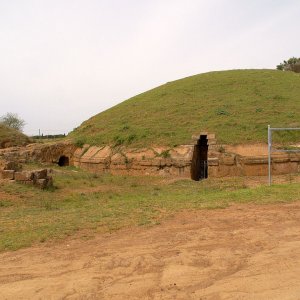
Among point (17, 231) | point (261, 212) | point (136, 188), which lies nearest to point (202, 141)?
point (136, 188)

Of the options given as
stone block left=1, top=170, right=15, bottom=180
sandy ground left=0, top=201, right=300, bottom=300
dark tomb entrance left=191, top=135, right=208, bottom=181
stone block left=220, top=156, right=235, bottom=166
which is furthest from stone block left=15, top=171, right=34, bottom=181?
stone block left=220, top=156, right=235, bottom=166

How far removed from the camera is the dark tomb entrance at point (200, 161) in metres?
18.5

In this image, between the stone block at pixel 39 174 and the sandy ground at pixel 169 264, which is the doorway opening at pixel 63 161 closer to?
the stone block at pixel 39 174

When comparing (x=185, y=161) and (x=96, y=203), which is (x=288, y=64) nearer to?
(x=185, y=161)

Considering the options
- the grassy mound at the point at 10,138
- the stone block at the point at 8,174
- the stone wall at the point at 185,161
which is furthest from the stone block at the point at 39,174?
the grassy mound at the point at 10,138

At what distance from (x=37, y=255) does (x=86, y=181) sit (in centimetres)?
1053

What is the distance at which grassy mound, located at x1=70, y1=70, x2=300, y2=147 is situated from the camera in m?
19.5

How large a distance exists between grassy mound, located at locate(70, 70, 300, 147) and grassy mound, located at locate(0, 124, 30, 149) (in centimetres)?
448

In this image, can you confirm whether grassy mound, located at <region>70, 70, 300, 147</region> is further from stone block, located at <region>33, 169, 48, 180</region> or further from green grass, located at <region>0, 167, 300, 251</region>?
stone block, located at <region>33, 169, 48, 180</region>

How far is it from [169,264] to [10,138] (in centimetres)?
2518

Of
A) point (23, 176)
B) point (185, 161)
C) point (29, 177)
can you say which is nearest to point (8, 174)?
point (23, 176)

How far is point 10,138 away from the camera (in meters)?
27.9

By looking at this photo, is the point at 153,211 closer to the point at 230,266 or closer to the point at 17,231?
the point at 17,231

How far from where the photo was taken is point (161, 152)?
18594mm
